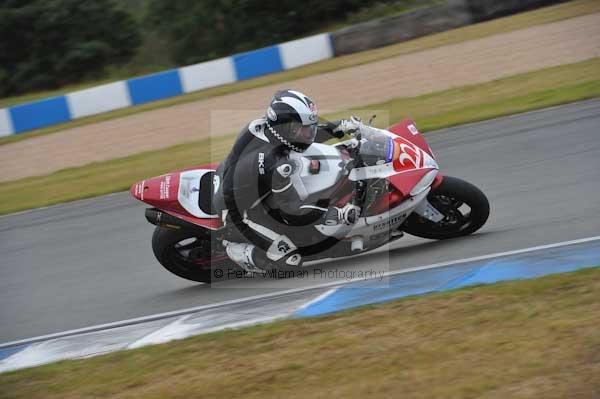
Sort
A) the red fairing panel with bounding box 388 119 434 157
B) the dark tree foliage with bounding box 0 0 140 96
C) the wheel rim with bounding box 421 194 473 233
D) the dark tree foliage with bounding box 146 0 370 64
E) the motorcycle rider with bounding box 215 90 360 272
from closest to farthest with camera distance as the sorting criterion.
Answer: the motorcycle rider with bounding box 215 90 360 272
the wheel rim with bounding box 421 194 473 233
the red fairing panel with bounding box 388 119 434 157
the dark tree foliage with bounding box 146 0 370 64
the dark tree foliage with bounding box 0 0 140 96

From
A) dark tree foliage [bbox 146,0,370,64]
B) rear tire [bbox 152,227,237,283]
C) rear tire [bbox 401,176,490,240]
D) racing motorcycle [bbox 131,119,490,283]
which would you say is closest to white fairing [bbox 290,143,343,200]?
racing motorcycle [bbox 131,119,490,283]

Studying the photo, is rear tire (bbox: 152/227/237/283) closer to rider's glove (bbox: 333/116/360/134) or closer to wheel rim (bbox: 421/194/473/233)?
rider's glove (bbox: 333/116/360/134)

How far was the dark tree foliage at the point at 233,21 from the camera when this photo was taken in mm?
26156

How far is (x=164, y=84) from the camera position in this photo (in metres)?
19.5

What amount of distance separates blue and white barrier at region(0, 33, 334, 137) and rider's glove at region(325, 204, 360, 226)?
13.5 metres

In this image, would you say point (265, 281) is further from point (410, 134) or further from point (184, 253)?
point (410, 134)

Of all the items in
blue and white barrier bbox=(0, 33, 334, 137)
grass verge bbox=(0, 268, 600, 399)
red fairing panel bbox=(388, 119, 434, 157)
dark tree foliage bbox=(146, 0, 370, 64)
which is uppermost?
dark tree foliage bbox=(146, 0, 370, 64)

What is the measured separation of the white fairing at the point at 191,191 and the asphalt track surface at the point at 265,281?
0.71m

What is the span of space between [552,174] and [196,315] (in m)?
3.96

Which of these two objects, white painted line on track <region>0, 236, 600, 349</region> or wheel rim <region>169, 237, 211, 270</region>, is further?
wheel rim <region>169, 237, 211, 270</region>

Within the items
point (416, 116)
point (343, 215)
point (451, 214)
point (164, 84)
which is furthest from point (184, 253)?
point (164, 84)

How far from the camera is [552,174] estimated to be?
8.24 m

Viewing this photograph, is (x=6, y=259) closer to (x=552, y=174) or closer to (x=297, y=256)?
(x=297, y=256)

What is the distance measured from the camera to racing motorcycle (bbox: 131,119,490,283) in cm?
641
